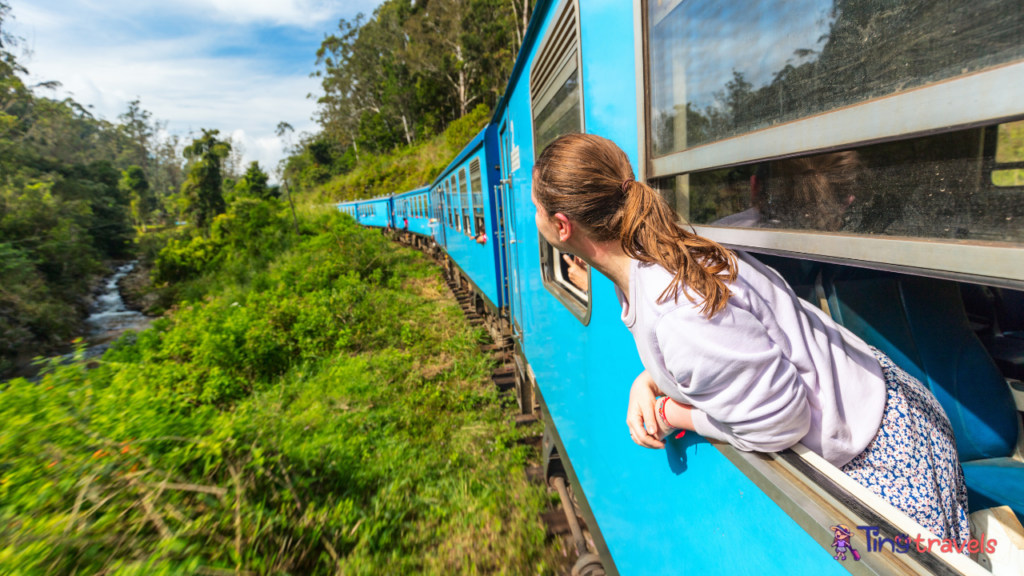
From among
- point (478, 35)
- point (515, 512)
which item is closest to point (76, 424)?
point (515, 512)

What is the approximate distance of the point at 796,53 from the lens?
2.46ft

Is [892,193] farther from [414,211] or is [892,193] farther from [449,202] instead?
[414,211]

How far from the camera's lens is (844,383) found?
989mm

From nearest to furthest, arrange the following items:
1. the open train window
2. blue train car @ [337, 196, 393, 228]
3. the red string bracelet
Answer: the red string bracelet → the open train window → blue train car @ [337, 196, 393, 228]

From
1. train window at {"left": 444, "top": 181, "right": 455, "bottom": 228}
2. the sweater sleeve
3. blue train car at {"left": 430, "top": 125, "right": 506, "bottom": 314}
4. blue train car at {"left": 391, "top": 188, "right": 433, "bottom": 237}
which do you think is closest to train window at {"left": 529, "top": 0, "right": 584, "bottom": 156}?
the sweater sleeve

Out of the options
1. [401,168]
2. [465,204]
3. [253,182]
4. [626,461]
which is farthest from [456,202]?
[253,182]

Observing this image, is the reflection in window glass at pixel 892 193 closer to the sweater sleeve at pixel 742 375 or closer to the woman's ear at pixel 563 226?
the sweater sleeve at pixel 742 375

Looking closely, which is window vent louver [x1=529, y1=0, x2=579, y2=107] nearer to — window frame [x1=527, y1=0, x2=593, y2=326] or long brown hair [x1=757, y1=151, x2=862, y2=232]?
window frame [x1=527, y1=0, x2=593, y2=326]

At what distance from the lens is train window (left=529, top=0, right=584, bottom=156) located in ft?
6.26

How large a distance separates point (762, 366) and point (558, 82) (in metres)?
1.79

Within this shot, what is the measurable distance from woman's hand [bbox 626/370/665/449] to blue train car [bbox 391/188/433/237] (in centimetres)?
1450

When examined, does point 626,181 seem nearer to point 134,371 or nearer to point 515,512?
point 515,512

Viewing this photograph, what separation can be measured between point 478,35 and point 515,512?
111 ft

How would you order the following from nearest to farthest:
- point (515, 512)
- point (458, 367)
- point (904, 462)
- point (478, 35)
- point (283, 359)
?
point (904, 462) < point (515, 512) < point (458, 367) < point (283, 359) < point (478, 35)
